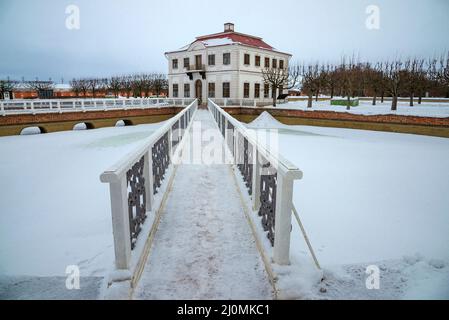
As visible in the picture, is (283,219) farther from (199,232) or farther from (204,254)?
(199,232)

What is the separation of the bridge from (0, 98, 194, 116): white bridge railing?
719 inches

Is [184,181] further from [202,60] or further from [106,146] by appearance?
[202,60]

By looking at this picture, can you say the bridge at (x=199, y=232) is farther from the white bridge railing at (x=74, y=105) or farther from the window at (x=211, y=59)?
the window at (x=211, y=59)

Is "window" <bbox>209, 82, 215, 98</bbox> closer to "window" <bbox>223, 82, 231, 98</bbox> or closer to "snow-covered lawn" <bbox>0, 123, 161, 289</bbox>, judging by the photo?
"window" <bbox>223, 82, 231, 98</bbox>

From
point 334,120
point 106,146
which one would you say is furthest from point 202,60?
point 106,146

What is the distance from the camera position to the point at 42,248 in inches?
186

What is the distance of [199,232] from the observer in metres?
3.59

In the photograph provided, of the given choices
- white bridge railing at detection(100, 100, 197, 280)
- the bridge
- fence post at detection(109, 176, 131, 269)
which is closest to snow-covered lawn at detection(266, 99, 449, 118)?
the bridge

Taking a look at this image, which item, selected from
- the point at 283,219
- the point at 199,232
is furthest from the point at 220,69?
the point at 283,219

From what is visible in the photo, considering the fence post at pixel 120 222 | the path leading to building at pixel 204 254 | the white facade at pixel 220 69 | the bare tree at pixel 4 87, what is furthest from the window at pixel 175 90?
the fence post at pixel 120 222

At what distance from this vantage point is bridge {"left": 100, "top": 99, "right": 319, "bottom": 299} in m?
2.53

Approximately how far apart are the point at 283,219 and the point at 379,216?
15.6 ft

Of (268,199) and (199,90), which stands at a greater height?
(199,90)

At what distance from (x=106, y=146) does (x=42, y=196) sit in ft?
28.9
